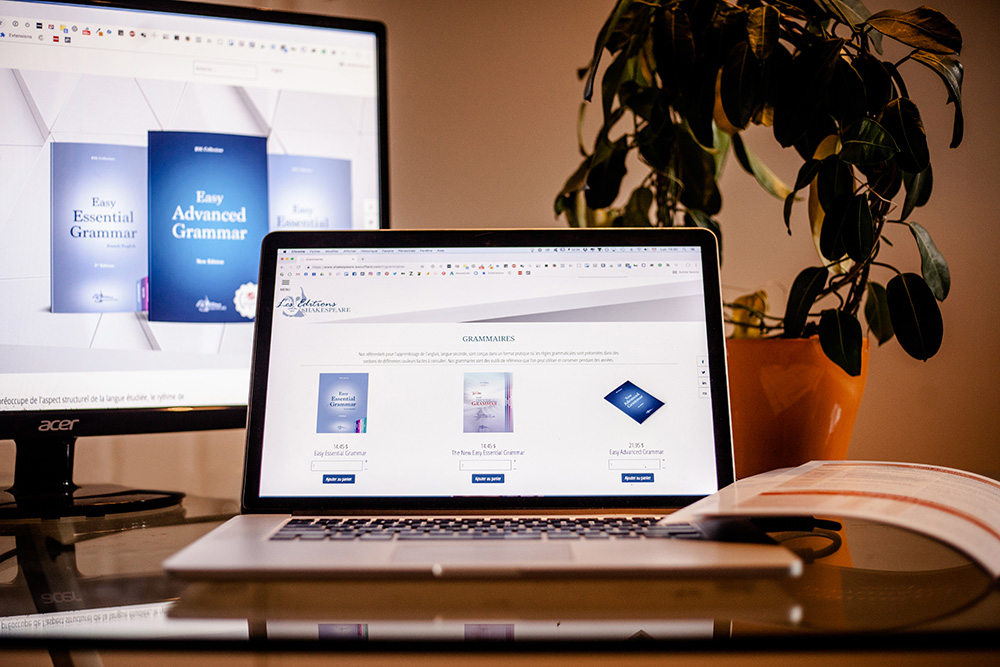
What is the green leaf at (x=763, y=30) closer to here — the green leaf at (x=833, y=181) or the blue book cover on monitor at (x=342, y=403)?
the green leaf at (x=833, y=181)

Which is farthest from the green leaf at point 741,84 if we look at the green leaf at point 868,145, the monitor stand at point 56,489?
the monitor stand at point 56,489

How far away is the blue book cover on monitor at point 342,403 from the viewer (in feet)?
2.03

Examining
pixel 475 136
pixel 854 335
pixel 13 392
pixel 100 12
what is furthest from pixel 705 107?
pixel 13 392

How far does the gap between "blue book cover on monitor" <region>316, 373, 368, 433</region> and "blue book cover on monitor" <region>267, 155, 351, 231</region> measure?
0.93ft

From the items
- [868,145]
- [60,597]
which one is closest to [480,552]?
[60,597]

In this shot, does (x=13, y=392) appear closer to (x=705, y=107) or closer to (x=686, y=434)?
(x=686, y=434)

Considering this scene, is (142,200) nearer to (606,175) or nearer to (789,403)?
(606,175)

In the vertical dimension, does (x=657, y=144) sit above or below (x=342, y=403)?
above

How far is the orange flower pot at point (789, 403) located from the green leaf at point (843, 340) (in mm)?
42

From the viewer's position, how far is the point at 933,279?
27.3 inches

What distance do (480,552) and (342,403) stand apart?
239mm

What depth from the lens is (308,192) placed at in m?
0.83

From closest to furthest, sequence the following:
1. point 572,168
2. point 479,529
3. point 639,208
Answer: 1. point 479,529
2. point 639,208
3. point 572,168

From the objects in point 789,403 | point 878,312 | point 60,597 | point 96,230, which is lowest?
point 60,597
